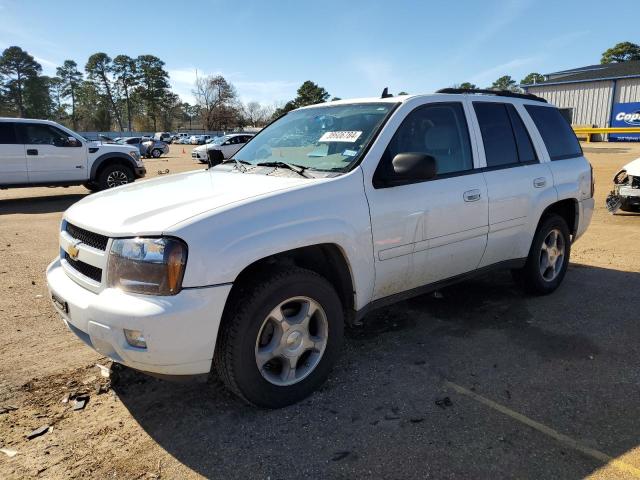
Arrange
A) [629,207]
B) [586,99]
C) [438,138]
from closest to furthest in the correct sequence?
[438,138] < [629,207] < [586,99]

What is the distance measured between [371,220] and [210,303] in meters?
1.20

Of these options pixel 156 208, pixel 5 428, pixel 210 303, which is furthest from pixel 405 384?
pixel 5 428

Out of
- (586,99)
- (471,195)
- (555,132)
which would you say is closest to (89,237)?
(471,195)

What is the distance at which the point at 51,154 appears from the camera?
1195 centimetres

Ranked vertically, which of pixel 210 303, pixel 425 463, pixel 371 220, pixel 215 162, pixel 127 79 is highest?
pixel 127 79

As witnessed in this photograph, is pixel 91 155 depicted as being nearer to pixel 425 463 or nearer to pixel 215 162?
pixel 215 162

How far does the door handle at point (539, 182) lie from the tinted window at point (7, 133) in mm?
11699

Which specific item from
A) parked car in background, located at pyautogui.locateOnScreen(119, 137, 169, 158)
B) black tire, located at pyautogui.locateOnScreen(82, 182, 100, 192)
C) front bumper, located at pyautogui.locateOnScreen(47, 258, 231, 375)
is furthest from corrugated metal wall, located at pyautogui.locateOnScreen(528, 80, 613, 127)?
front bumper, located at pyautogui.locateOnScreen(47, 258, 231, 375)

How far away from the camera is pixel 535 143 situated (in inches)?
181

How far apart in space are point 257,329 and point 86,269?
1088 millimetres

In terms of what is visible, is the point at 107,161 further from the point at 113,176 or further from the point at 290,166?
the point at 290,166

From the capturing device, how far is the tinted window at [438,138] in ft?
11.4

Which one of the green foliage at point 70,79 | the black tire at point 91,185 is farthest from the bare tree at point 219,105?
the black tire at point 91,185

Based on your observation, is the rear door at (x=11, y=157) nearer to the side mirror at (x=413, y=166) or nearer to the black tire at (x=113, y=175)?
the black tire at (x=113, y=175)
